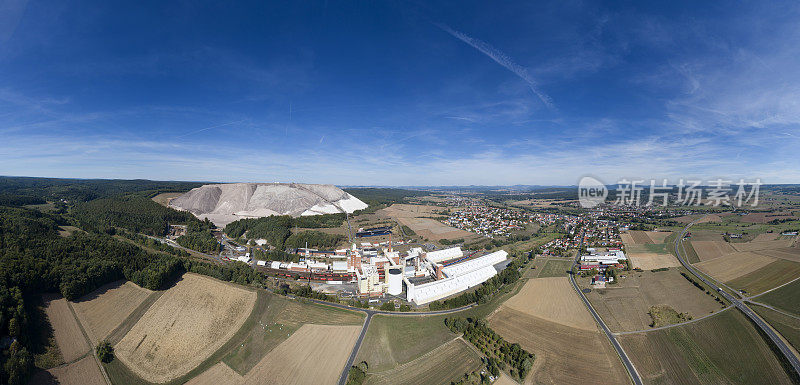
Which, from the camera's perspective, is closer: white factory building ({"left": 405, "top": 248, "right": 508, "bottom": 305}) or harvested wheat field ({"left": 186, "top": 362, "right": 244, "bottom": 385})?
harvested wheat field ({"left": 186, "top": 362, "right": 244, "bottom": 385})

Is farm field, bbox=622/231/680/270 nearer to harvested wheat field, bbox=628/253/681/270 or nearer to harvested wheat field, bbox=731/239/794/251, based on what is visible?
harvested wheat field, bbox=628/253/681/270

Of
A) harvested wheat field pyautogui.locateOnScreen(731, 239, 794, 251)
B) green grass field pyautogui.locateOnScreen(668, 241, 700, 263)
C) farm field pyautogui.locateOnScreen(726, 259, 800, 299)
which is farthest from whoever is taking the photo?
harvested wheat field pyautogui.locateOnScreen(731, 239, 794, 251)

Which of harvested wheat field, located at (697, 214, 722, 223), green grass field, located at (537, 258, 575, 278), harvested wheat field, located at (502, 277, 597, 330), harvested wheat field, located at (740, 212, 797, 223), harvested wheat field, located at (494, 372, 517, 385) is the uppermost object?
harvested wheat field, located at (740, 212, 797, 223)

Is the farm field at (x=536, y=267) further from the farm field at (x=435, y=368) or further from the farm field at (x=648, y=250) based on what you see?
the farm field at (x=435, y=368)

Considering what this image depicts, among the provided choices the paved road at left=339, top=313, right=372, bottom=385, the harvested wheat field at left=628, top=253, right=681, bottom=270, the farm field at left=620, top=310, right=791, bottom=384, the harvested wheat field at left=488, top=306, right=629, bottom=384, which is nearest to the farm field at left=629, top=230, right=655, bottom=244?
the harvested wheat field at left=628, top=253, right=681, bottom=270

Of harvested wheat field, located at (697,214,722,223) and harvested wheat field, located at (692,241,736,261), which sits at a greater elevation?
harvested wheat field, located at (697,214,722,223)

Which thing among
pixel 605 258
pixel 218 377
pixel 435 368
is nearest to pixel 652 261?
pixel 605 258

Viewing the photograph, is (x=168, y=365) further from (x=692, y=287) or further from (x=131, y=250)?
(x=692, y=287)
